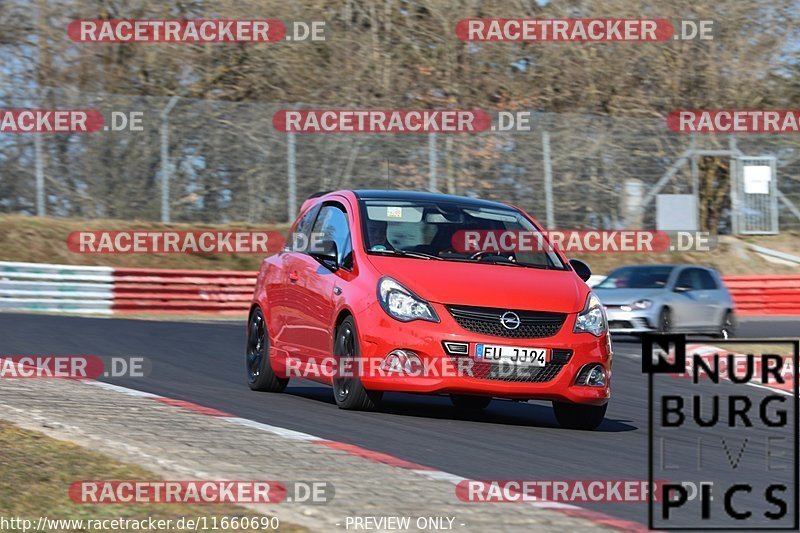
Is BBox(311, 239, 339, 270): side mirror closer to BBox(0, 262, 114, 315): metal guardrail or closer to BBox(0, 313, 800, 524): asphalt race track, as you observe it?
BBox(0, 313, 800, 524): asphalt race track

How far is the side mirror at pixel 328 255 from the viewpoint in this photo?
1029 centimetres

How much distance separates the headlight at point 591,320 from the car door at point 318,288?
1725 mm

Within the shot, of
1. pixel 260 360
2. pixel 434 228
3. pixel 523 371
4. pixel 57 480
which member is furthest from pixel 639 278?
pixel 57 480

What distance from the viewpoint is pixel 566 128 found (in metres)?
31.5

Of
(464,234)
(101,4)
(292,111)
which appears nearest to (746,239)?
(292,111)

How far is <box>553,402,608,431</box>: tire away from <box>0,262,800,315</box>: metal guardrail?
1569 cm

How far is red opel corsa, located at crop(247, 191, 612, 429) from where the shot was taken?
9.38 meters

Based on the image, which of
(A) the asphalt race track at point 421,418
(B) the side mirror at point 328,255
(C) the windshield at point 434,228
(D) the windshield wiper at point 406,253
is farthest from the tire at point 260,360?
(D) the windshield wiper at point 406,253

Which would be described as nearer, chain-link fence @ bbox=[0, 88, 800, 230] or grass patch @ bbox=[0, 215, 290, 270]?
grass patch @ bbox=[0, 215, 290, 270]

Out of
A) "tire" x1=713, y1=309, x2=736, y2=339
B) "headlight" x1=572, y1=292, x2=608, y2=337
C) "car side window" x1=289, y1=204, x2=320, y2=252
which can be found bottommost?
"tire" x1=713, y1=309, x2=736, y2=339

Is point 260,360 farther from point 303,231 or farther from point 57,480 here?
point 57,480

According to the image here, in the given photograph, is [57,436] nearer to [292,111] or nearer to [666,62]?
[292,111]

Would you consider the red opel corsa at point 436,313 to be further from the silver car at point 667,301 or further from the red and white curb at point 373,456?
the silver car at point 667,301

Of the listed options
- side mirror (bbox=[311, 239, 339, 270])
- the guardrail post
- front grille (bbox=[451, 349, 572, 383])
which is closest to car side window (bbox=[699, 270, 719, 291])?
the guardrail post
